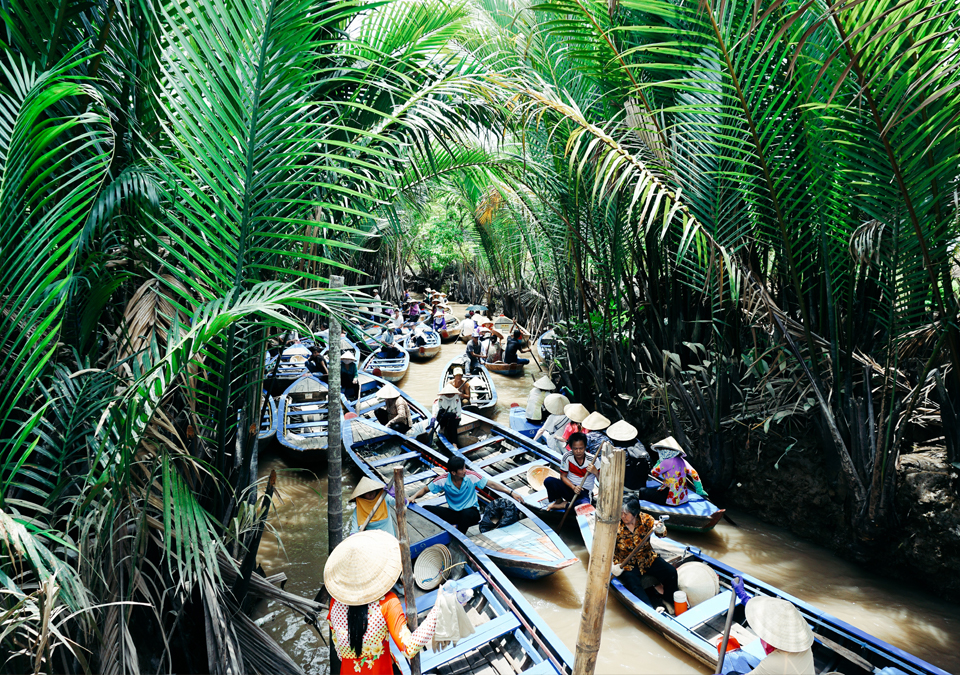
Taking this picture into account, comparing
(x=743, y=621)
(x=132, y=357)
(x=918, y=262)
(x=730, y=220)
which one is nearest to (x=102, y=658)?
(x=132, y=357)

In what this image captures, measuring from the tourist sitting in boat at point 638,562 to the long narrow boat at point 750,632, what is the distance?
0.36 feet

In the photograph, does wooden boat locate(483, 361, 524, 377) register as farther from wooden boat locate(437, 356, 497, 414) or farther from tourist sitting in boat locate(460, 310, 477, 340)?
tourist sitting in boat locate(460, 310, 477, 340)

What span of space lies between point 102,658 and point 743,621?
4504mm

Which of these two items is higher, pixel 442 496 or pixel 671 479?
pixel 671 479

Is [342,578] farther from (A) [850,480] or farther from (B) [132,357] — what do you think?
(A) [850,480]

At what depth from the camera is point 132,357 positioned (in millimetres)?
2311

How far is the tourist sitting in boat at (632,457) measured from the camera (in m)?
5.79

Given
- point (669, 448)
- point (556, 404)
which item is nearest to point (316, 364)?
point (556, 404)

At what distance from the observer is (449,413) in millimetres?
7992

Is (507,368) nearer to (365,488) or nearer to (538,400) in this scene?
(538,400)

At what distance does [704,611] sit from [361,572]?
10.5ft

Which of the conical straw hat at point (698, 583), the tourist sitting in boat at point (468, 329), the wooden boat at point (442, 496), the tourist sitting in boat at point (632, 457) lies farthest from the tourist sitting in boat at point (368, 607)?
the tourist sitting in boat at point (468, 329)

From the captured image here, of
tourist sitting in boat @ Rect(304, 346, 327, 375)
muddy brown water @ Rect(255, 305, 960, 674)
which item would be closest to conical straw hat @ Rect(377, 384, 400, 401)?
muddy brown water @ Rect(255, 305, 960, 674)

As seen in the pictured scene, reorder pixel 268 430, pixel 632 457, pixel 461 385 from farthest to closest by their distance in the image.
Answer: pixel 461 385, pixel 268 430, pixel 632 457
